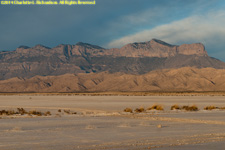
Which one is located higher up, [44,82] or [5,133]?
[44,82]

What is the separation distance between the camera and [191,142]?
41.6ft

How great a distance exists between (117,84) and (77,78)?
100 ft

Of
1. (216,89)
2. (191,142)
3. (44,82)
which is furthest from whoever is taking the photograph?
(44,82)

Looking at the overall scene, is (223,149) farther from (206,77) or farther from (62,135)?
(206,77)

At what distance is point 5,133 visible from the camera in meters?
14.9

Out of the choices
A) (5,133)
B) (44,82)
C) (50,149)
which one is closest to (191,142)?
(50,149)

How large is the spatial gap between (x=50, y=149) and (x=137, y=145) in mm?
2970

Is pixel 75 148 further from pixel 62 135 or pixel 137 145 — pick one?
pixel 62 135

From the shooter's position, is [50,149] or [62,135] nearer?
[50,149]

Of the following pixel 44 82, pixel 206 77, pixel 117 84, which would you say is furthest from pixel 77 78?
pixel 206 77

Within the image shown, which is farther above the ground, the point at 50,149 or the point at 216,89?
the point at 216,89

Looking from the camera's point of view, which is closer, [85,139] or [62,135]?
[85,139]

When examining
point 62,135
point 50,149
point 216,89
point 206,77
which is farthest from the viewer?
point 206,77

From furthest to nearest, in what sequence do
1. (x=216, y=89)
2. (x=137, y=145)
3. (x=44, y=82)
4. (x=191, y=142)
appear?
(x=44, y=82) < (x=216, y=89) < (x=191, y=142) < (x=137, y=145)
